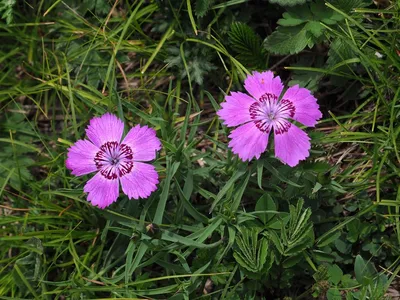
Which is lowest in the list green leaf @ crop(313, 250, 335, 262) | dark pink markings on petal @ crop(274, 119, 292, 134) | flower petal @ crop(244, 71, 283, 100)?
green leaf @ crop(313, 250, 335, 262)

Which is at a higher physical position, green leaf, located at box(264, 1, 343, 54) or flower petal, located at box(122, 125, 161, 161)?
green leaf, located at box(264, 1, 343, 54)

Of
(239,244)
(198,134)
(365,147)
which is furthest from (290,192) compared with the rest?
(198,134)

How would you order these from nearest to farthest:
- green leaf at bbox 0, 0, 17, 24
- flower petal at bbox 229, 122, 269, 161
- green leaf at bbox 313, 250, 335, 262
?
flower petal at bbox 229, 122, 269, 161
green leaf at bbox 313, 250, 335, 262
green leaf at bbox 0, 0, 17, 24

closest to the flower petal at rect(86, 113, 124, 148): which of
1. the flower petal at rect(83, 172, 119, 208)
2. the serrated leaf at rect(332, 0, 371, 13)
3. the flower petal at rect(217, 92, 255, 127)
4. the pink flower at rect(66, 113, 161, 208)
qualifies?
the pink flower at rect(66, 113, 161, 208)

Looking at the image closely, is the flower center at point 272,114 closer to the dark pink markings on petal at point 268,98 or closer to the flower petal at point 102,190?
the dark pink markings on petal at point 268,98

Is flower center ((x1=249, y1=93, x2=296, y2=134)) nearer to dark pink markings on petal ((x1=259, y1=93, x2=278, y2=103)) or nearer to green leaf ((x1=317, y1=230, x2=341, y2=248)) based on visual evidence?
dark pink markings on petal ((x1=259, y1=93, x2=278, y2=103))

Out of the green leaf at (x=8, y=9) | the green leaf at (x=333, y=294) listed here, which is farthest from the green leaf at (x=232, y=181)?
the green leaf at (x=8, y=9)

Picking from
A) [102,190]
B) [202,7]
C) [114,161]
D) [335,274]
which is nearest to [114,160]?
[114,161]
